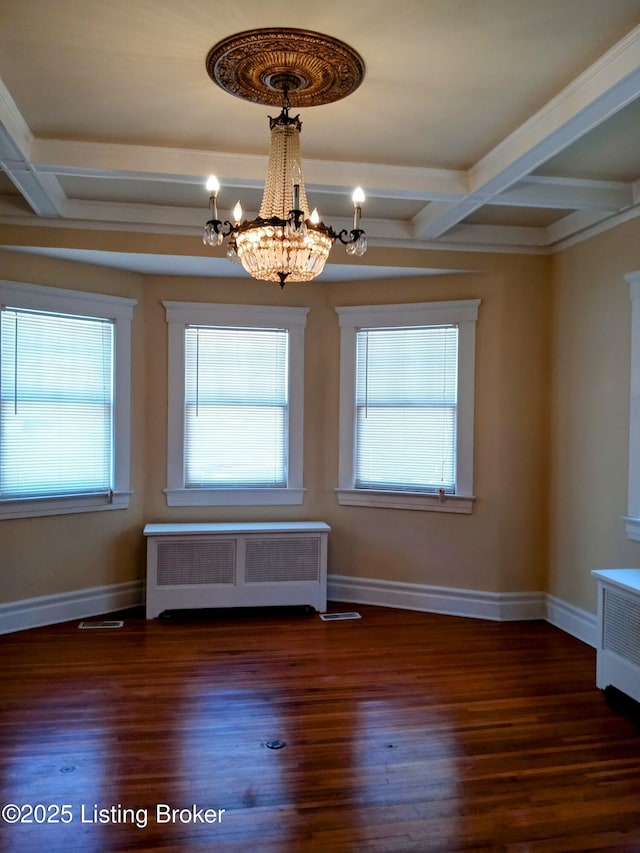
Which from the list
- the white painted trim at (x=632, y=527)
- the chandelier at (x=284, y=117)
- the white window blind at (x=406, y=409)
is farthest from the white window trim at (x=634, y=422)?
the chandelier at (x=284, y=117)

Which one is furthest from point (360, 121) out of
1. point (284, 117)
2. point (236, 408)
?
point (236, 408)

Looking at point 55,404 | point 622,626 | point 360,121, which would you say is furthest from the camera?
point 55,404

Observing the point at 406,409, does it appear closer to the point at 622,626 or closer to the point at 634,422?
the point at 634,422

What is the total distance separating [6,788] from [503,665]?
2832 millimetres

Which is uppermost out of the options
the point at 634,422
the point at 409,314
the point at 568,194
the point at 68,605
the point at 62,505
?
the point at 568,194

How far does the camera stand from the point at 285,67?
2.60 m

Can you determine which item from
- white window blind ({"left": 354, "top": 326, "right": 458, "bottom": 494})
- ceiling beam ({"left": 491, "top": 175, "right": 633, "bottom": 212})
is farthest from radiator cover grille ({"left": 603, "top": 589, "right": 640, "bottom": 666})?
ceiling beam ({"left": 491, "top": 175, "right": 633, "bottom": 212})

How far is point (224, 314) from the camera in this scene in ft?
17.3

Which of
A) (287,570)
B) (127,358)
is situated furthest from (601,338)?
(127,358)

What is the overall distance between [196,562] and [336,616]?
1.17 meters

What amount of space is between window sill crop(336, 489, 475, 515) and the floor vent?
2.94 feet

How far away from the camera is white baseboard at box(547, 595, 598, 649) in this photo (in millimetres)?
4402

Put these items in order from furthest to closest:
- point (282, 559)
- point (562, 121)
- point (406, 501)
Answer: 1. point (406, 501)
2. point (282, 559)
3. point (562, 121)

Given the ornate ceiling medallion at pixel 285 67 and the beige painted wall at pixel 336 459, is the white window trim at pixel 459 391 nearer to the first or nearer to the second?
the beige painted wall at pixel 336 459
